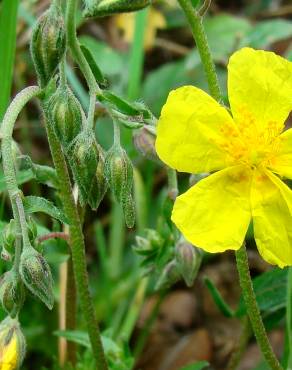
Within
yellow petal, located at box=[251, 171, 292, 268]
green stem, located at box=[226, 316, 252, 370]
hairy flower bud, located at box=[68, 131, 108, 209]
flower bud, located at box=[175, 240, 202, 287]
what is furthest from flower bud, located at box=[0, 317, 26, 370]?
green stem, located at box=[226, 316, 252, 370]

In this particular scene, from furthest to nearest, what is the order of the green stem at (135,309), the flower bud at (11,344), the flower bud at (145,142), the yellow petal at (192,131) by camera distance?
the green stem at (135,309) → the flower bud at (145,142) → the flower bud at (11,344) → the yellow petal at (192,131)

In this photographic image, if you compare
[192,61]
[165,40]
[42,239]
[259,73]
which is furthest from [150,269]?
[165,40]

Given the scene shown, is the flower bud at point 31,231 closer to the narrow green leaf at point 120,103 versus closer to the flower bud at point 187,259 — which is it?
the narrow green leaf at point 120,103

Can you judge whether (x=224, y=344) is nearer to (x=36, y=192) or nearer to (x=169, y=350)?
(x=169, y=350)

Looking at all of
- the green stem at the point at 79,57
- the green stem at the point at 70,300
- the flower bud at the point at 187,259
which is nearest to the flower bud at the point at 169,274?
Result: the flower bud at the point at 187,259

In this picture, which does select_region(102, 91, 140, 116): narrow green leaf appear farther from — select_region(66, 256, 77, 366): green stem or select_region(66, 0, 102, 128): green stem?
select_region(66, 256, 77, 366): green stem

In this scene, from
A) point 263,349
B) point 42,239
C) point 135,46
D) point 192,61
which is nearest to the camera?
point 263,349

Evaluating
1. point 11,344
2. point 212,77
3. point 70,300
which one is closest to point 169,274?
point 70,300

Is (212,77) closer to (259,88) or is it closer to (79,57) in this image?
(259,88)
